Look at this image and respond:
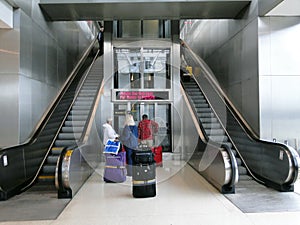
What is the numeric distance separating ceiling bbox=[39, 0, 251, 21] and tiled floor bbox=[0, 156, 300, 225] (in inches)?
159

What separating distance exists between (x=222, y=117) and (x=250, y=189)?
2905mm

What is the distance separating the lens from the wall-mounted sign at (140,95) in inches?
416

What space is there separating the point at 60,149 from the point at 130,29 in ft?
24.2

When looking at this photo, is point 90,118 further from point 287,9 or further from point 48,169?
point 287,9

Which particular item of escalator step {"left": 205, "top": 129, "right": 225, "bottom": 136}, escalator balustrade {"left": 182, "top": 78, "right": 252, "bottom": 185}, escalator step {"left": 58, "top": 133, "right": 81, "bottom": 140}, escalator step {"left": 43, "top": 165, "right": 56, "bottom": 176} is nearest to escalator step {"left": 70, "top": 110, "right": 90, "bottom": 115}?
escalator step {"left": 58, "top": 133, "right": 81, "bottom": 140}

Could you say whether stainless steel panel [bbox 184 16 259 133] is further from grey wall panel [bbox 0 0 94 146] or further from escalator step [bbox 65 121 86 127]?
grey wall panel [bbox 0 0 94 146]

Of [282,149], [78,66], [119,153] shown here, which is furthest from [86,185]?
[78,66]

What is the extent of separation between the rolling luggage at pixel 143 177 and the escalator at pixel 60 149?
1116 mm

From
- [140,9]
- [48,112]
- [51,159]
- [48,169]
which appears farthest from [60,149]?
[140,9]

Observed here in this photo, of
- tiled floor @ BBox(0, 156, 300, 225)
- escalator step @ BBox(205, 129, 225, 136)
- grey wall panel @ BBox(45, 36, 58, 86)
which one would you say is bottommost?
tiled floor @ BBox(0, 156, 300, 225)

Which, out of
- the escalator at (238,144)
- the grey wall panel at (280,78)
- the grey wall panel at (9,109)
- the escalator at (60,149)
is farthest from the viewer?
the grey wall panel at (280,78)

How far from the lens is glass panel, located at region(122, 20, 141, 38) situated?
12.5 meters

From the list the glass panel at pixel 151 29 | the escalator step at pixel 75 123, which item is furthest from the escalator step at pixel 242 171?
the glass panel at pixel 151 29

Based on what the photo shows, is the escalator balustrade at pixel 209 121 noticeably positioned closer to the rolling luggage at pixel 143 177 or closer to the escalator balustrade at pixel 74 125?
the rolling luggage at pixel 143 177
